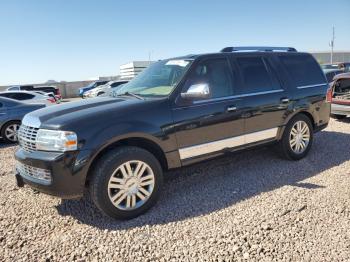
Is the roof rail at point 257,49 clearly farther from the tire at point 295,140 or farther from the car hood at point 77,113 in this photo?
the car hood at point 77,113

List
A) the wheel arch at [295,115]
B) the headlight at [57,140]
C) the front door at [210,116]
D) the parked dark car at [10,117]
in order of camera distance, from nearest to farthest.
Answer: the headlight at [57,140]
the front door at [210,116]
the wheel arch at [295,115]
the parked dark car at [10,117]

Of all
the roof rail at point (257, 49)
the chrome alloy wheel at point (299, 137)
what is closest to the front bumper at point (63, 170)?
the roof rail at point (257, 49)

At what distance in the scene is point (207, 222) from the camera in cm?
343

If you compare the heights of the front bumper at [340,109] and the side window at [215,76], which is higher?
the side window at [215,76]

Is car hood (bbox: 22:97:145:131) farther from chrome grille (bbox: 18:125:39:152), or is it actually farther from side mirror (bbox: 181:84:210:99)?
side mirror (bbox: 181:84:210:99)

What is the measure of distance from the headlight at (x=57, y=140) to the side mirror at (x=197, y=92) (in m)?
1.45

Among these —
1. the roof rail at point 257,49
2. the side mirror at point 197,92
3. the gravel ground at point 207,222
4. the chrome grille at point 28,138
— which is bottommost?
the gravel ground at point 207,222

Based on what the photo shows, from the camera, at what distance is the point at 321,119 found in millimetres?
5723

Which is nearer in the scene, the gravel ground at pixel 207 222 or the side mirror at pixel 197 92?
the gravel ground at pixel 207 222

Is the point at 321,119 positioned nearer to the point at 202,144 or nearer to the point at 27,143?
the point at 202,144

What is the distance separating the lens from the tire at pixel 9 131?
28.0ft

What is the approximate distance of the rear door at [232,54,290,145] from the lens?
459 centimetres

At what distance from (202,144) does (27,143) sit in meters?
2.10

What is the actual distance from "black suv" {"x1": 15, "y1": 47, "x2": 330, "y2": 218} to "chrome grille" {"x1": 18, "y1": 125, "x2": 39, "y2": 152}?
0.5 inches
